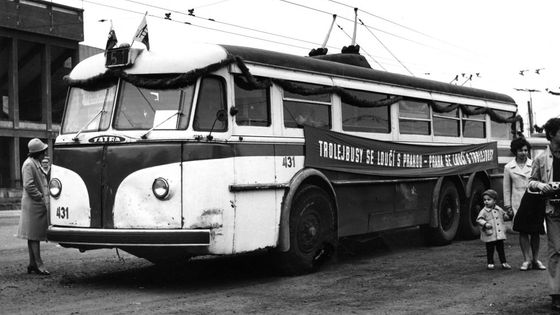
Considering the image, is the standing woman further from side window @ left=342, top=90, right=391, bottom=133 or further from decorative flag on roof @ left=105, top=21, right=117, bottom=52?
side window @ left=342, top=90, right=391, bottom=133

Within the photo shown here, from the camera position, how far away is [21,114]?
36719 millimetres

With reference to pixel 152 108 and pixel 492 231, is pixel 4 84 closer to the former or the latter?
pixel 152 108

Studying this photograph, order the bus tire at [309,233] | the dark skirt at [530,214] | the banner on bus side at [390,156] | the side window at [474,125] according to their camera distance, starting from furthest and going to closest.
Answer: the side window at [474,125]
the banner on bus side at [390,156]
the bus tire at [309,233]
the dark skirt at [530,214]

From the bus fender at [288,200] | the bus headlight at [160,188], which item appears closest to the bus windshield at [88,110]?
the bus headlight at [160,188]

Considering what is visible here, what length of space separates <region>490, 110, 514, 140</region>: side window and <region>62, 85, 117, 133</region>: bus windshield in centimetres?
893

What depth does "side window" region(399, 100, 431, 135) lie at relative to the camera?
1196cm

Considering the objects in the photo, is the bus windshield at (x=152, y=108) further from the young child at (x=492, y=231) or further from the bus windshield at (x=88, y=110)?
the young child at (x=492, y=231)

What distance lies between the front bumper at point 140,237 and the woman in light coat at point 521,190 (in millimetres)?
4203

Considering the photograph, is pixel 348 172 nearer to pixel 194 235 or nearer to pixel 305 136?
pixel 305 136

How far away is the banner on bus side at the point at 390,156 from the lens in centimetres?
970

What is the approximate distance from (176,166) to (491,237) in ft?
14.5

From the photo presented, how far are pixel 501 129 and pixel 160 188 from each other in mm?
9604

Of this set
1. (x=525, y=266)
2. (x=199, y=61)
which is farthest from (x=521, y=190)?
(x=199, y=61)

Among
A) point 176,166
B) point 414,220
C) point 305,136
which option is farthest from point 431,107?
point 176,166
